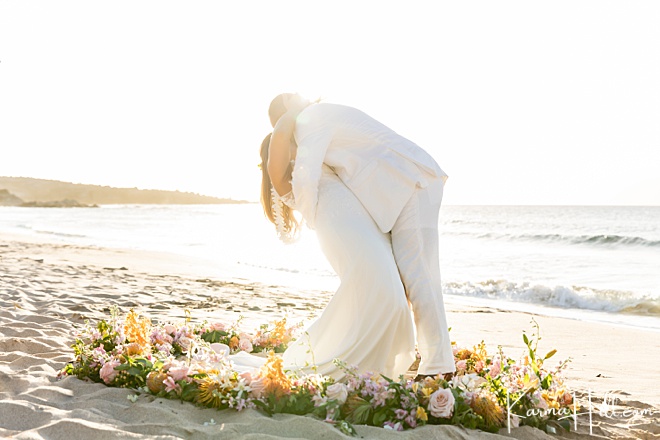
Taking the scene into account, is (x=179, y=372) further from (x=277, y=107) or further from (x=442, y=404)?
(x=277, y=107)

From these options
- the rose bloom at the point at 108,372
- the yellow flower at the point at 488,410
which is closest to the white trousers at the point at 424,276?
the yellow flower at the point at 488,410

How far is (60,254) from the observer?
15.6 metres

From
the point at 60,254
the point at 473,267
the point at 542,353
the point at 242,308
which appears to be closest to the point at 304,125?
the point at 542,353

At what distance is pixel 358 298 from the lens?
13.0 ft

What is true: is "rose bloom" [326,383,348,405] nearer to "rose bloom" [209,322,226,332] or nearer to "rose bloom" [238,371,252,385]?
"rose bloom" [238,371,252,385]

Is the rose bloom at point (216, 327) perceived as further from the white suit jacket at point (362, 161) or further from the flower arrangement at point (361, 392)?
the white suit jacket at point (362, 161)

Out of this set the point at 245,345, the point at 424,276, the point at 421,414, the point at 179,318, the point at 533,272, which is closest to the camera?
the point at 421,414

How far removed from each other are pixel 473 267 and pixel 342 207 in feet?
48.0

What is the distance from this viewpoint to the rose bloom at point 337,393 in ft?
11.5

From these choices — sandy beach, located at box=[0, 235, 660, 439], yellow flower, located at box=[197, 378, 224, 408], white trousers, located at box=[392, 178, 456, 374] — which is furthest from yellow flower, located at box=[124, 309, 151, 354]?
white trousers, located at box=[392, 178, 456, 374]

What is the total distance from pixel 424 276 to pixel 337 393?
0.96m

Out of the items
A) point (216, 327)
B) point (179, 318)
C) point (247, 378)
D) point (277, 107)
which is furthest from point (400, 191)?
point (179, 318)

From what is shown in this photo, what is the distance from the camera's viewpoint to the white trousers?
398cm

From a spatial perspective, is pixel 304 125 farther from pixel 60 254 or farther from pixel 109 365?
pixel 60 254
